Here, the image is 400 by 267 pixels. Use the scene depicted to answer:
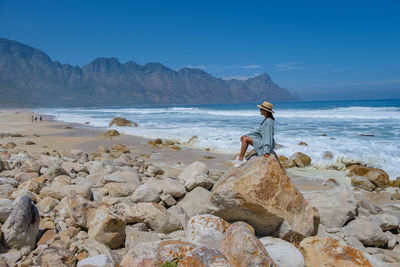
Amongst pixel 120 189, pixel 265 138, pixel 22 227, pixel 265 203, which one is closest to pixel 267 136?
pixel 265 138

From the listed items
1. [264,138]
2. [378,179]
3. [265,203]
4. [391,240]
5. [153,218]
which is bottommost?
[391,240]

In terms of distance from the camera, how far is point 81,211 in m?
4.27

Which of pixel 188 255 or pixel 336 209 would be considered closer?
pixel 188 255

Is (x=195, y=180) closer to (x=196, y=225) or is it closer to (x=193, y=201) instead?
(x=193, y=201)

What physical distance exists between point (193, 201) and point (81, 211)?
2.05 m

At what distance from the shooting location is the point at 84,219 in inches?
167

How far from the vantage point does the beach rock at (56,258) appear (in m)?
→ 3.22

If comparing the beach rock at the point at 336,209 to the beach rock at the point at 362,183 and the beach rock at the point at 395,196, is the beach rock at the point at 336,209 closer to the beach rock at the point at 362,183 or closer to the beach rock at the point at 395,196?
the beach rock at the point at 395,196

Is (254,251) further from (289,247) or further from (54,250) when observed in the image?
(54,250)

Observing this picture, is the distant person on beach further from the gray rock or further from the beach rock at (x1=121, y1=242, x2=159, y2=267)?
the beach rock at (x1=121, y1=242, x2=159, y2=267)

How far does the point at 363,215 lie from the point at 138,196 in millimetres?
4469

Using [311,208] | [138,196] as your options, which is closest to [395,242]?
[311,208]

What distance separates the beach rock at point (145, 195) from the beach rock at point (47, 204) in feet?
4.24

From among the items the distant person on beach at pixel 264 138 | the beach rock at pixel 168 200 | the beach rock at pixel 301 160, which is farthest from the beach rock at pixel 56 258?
the beach rock at pixel 301 160
